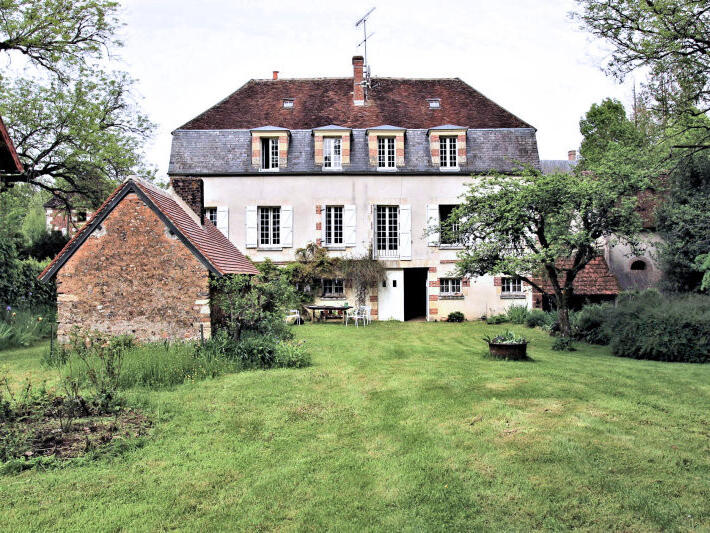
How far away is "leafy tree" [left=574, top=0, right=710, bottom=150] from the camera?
11.8 meters

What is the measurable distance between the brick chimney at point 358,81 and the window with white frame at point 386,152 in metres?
2.94

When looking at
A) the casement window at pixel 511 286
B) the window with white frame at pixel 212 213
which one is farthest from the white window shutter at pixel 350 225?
the casement window at pixel 511 286

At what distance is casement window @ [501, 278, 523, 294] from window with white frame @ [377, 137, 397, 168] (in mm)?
6924

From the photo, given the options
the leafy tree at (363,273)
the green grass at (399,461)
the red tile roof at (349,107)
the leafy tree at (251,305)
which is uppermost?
the red tile roof at (349,107)

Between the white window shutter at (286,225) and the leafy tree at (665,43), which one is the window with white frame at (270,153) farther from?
the leafy tree at (665,43)

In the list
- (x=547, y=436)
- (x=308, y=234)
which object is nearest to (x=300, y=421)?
(x=547, y=436)

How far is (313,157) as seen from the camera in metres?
22.7

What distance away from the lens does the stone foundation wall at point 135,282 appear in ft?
37.3

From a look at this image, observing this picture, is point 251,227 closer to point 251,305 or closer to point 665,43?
point 251,305

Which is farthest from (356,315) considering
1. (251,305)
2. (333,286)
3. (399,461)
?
(399,461)

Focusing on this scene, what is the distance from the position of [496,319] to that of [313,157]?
1024cm

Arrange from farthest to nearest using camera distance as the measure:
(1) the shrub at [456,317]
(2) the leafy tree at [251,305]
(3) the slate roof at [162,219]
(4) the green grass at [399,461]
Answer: (1) the shrub at [456,317] < (3) the slate roof at [162,219] < (2) the leafy tree at [251,305] < (4) the green grass at [399,461]

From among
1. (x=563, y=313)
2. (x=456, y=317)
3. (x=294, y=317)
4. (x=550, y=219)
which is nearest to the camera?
(x=550, y=219)

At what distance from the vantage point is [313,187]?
2252 centimetres
